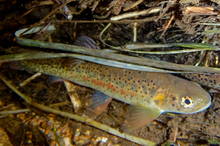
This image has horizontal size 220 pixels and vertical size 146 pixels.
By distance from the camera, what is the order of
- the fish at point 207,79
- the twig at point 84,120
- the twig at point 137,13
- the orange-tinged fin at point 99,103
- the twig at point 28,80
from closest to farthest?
1. the twig at point 137,13
2. the twig at point 84,120
3. the fish at point 207,79
4. the orange-tinged fin at point 99,103
5. the twig at point 28,80

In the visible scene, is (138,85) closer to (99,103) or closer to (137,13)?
(99,103)

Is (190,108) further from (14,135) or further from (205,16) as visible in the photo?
(14,135)

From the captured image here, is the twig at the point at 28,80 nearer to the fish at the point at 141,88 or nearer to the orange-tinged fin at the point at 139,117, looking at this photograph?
the fish at the point at 141,88

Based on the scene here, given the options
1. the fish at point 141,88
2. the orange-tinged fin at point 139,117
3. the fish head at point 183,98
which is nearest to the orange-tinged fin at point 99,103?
the fish at point 141,88

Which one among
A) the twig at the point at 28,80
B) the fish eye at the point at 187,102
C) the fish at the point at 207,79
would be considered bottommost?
the twig at the point at 28,80

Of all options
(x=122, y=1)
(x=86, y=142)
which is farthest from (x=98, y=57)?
(x=86, y=142)

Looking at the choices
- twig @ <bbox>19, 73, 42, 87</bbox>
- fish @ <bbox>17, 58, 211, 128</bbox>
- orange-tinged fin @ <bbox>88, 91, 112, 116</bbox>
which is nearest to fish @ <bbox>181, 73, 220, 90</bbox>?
fish @ <bbox>17, 58, 211, 128</bbox>

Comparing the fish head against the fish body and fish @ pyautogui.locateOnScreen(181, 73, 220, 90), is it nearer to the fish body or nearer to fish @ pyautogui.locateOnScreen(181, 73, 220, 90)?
the fish body


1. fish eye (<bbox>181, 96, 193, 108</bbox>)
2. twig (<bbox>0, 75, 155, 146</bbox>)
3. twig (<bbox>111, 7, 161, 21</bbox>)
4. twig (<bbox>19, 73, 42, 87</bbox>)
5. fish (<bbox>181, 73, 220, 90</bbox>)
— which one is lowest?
twig (<bbox>0, 75, 155, 146</bbox>)
